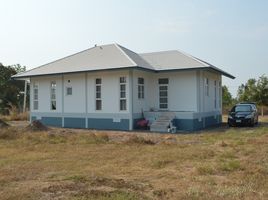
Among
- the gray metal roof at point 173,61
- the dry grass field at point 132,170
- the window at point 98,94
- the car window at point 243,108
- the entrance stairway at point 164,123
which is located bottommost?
the dry grass field at point 132,170

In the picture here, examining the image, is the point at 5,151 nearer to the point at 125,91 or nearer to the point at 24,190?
the point at 24,190

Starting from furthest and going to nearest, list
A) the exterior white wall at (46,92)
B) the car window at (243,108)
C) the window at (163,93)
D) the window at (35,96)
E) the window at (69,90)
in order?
the window at (35,96)
the exterior white wall at (46,92)
the window at (69,90)
the car window at (243,108)
the window at (163,93)

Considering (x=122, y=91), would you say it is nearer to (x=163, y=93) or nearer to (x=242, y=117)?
(x=163, y=93)

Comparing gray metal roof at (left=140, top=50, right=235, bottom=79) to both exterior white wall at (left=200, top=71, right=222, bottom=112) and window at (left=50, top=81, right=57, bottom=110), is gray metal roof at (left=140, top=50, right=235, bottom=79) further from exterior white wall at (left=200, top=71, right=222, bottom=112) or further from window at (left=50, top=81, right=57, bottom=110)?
window at (left=50, top=81, right=57, bottom=110)

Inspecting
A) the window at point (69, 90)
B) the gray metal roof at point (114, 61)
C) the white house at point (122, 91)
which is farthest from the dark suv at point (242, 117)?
the window at point (69, 90)

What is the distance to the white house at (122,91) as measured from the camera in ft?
76.5

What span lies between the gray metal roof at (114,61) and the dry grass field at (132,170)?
29.7 feet

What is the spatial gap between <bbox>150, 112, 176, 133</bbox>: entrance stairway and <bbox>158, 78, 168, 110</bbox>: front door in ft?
6.73

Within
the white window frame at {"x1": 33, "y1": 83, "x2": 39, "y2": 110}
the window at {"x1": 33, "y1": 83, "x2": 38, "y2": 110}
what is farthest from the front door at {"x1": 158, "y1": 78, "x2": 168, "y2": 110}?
the window at {"x1": 33, "y1": 83, "x2": 38, "y2": 110}

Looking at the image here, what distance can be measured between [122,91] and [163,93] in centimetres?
312

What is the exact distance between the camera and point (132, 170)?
9.69m

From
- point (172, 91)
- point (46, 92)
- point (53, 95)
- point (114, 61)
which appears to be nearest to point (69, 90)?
point (53, 95)

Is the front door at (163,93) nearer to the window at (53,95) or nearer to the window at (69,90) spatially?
the window at (69,90)

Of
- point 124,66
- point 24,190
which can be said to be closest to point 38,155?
point 24,190
